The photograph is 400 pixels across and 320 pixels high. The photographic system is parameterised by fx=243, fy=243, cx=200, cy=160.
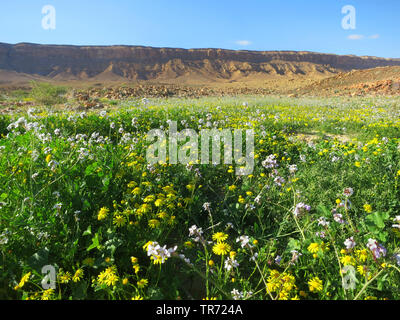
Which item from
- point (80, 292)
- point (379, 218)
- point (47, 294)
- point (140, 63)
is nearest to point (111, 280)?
point (80, 292)

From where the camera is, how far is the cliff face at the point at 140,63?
72562 millimetres

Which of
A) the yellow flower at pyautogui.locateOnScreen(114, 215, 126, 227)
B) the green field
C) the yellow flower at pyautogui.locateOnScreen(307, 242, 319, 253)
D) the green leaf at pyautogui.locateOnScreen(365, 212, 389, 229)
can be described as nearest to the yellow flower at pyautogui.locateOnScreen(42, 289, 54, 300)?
the green field

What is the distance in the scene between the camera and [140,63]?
79.4 metres

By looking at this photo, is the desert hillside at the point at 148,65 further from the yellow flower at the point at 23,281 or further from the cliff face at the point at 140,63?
the yellow flower at the point at 23,281

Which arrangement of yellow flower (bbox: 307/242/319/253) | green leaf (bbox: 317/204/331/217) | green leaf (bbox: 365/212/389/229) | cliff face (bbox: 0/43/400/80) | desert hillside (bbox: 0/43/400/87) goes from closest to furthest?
green leaf (bbox: 365/212/389/229), yellow flower (bbox: 307/242/319/253), green leaf (bbox: 317/204/331/217), desert hillside (bbox: 0/43/400/87), cliff face (bbox: 0/43/400/80)

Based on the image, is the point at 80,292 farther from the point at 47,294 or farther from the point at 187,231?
the point at 187,231

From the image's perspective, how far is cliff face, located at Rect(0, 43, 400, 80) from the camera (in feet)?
238

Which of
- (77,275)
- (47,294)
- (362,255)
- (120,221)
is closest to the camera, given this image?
(47,294)

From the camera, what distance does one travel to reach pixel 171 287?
1.98 metres

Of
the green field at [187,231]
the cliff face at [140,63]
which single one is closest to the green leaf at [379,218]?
the green field at [187,231]

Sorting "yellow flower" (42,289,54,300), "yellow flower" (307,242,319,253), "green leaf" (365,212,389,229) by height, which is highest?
"green leaf" (365,212,389,229)

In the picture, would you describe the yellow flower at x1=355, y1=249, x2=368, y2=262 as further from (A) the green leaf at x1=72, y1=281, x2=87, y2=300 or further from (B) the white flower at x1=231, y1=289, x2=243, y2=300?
(A) the green leaf at x1=72, y1=281, x2=87, y2=300
